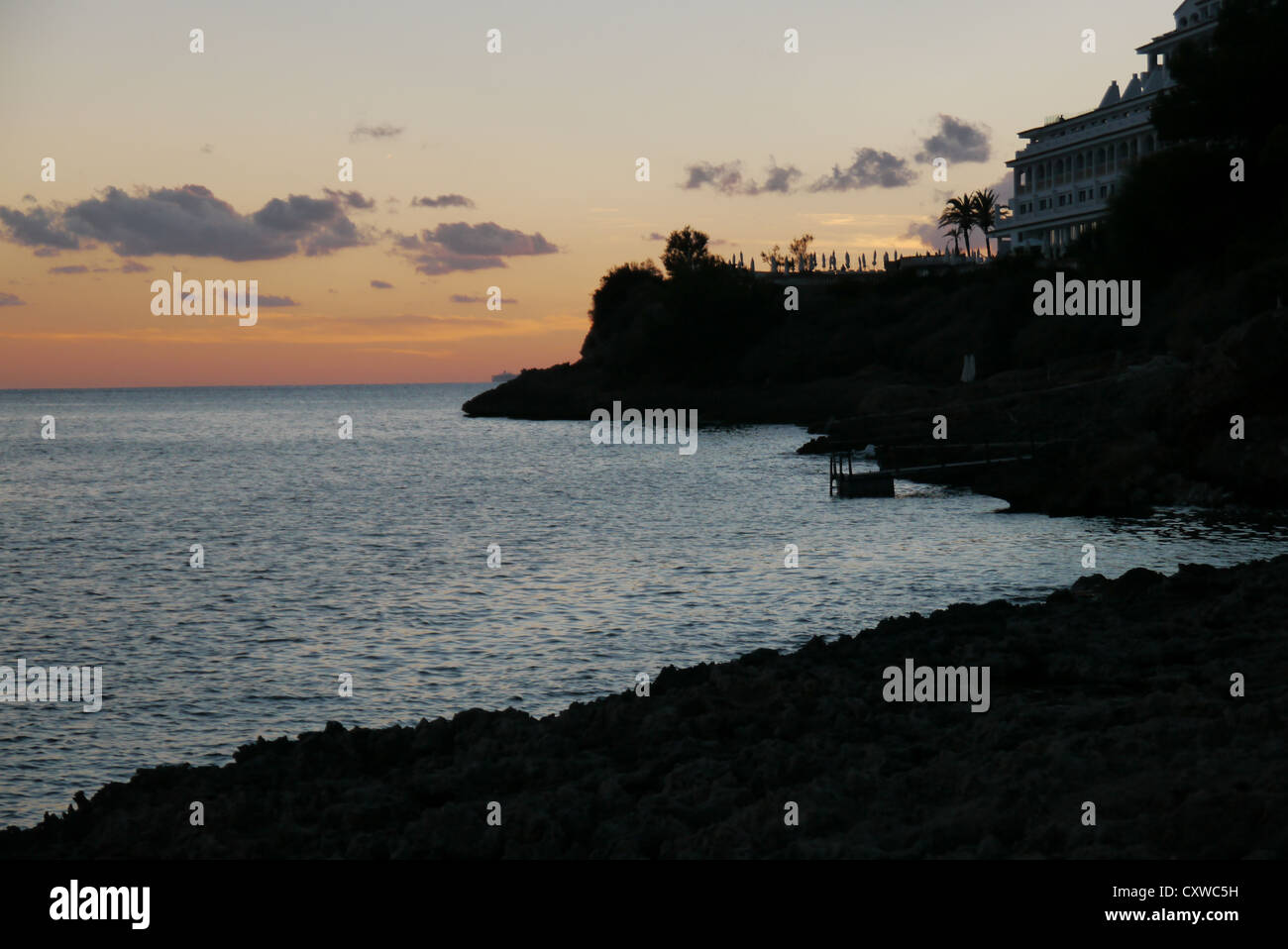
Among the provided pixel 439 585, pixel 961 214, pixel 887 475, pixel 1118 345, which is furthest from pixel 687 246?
pixel 439 585

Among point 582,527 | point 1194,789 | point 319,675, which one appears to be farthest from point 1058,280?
point 1194,789

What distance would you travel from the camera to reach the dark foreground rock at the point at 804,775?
9695 millimetres

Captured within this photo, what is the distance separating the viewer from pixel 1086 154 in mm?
103062

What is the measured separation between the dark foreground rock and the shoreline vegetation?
82.4ft

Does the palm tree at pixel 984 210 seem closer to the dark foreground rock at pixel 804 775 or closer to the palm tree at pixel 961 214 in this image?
the palm tree at pixel 961 214

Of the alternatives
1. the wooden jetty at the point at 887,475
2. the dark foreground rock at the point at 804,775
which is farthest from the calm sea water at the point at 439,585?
the dark foreground rock at the point at 804,775

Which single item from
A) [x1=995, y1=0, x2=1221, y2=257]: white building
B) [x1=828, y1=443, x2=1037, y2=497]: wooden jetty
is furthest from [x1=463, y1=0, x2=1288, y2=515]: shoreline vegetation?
[x1=995, y1=0, x2=1221, y2=257]: white building

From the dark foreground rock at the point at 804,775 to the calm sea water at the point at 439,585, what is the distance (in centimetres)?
387

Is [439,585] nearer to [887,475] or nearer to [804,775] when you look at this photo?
[804,775]

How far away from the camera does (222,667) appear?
22531 millimetres

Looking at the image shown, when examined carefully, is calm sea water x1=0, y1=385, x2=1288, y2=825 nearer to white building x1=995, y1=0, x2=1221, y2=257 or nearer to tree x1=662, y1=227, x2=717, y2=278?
white building x1=995, y1=0, x2=1221, y2=257

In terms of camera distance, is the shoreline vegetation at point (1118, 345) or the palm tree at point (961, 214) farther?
the palm tree at point (961, 214)

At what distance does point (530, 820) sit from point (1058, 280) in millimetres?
Answer: 73781

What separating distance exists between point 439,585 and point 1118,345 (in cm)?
5356
